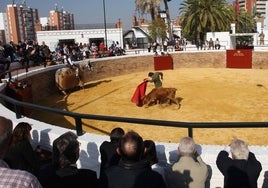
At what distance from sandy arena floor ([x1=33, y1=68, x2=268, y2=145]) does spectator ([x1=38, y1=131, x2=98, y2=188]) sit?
24.0 ft

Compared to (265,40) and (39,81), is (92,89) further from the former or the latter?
(265,40)

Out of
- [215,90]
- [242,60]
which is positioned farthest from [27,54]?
[242,60]

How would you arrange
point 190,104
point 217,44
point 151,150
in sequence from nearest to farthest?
point 151,150, point 190,104, point 217,44

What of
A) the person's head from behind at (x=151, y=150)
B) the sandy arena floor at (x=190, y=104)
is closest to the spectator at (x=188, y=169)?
the person's head from behind at (x=151, y=150)

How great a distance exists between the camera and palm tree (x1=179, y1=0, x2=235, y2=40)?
4375 centimetres

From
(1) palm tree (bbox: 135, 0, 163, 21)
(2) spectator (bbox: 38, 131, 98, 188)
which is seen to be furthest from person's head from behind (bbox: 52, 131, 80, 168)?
(1) palm tree (bbox: 135, 0, 163, 21)

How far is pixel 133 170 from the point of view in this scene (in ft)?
9.77

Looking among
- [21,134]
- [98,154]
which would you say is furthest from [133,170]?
[21,134]

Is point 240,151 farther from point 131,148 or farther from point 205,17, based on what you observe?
point 205,17

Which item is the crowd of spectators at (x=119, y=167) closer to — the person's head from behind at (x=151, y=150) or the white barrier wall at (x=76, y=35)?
the person's head from behind at (x=151, y=150)

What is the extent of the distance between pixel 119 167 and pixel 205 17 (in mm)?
42740

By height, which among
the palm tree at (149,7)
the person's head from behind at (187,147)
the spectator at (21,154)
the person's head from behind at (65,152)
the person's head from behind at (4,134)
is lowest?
the spectator at (21,154)

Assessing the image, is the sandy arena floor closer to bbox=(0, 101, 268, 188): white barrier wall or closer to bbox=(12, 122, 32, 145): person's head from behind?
bbox=(0, 101, 268, 188): white barrier wall

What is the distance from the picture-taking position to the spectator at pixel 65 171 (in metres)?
3.07
